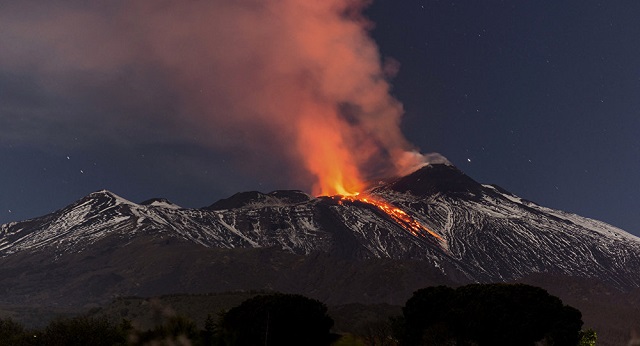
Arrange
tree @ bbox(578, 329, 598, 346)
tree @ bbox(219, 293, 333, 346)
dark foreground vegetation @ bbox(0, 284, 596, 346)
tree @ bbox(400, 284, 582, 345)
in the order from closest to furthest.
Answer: tree @ bbox(400, 284, 582, 345) < tree @ bbox(578, 329, 598, 346) < dark foreground vegetation @ bbox(0, 284, 596, 346) < tree @ bbox(219, 293, 333, 346)

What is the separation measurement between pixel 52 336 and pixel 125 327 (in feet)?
36.1

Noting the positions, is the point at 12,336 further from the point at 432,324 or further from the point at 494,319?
the point at 494,319

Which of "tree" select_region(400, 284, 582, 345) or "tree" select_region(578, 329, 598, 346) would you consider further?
"tree" select_region(578, 329, 598, 346)

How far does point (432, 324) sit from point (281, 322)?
892 inches

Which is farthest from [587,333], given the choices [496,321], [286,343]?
[286,343]

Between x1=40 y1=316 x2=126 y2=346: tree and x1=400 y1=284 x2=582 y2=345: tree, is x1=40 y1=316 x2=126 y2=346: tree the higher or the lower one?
the lower one

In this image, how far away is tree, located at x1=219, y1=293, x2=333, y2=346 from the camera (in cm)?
8544


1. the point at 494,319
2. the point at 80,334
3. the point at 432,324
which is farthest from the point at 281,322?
the point at 494,319

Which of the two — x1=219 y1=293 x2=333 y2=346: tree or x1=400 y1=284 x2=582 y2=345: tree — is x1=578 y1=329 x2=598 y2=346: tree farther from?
x1=219 y1=293 x2=333 y2=346: tree

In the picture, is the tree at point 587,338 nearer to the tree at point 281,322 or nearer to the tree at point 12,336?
the tree at point 281,322

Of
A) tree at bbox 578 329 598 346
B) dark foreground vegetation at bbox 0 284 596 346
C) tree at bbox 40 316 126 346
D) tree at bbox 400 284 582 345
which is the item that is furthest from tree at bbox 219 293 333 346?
tree at bbox 578 329 598 346

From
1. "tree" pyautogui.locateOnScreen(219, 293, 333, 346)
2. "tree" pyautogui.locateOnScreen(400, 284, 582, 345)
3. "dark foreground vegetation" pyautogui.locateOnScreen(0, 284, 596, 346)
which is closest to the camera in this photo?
"tree" pyautogui.locateOnScreen(400, 284, 582, 345)

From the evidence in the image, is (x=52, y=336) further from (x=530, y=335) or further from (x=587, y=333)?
(x=587, y=333)

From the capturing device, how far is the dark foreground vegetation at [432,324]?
274 feet
